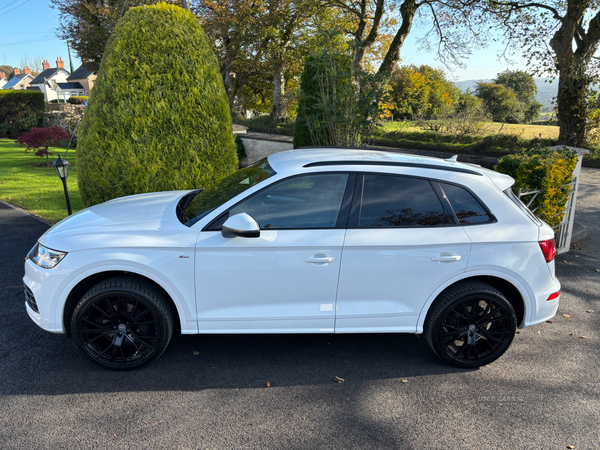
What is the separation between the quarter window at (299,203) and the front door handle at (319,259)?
0.24 meters

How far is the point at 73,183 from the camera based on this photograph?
483 inches

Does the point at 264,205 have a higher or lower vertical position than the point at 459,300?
higher

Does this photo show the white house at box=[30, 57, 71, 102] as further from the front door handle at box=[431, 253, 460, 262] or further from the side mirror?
the front door handle at box=[431, 253, 460, 262]

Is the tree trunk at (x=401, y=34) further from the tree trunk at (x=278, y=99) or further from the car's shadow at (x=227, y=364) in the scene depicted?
the car's shadow at (x=227, y=364)

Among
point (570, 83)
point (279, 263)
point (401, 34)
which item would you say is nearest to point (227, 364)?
point (279, 263)

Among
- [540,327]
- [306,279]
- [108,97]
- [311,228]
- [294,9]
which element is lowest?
[540,327]

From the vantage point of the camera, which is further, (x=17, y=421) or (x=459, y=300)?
(x=459, y=300)

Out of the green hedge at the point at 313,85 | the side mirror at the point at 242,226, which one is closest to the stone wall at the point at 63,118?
the green hedge at the point at 313,85

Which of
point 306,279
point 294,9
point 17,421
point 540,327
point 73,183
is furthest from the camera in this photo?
point 294,9

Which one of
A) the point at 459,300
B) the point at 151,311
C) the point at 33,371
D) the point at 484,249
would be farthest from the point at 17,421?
the point at 484,249

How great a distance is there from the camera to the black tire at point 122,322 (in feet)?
11.2

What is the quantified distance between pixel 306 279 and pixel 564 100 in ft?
51.5

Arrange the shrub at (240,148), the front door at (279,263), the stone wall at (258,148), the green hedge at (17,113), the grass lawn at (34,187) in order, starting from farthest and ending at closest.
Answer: the green hedge at (17,113), the shrub at (240,148), the stone wall at (258,148), the grass lawn at (34,187), the front door at (279,263)

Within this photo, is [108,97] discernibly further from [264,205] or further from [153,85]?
[264,205]
